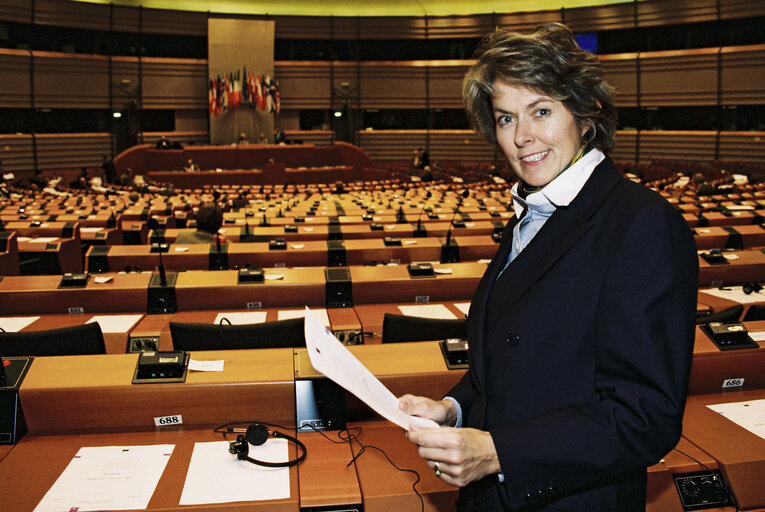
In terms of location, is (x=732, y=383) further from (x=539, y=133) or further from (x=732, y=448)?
(x=539, y=133)

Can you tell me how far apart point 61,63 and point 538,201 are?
2347cm

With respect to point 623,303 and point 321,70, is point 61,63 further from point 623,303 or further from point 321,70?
point 623,303

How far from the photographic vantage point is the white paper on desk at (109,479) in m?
1.62

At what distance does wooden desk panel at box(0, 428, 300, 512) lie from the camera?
163 centimetres

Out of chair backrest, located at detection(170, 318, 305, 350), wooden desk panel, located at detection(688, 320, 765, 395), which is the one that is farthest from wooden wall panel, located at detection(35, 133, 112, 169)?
wooden desk panel, located at detection(688, 320, 765, 395)

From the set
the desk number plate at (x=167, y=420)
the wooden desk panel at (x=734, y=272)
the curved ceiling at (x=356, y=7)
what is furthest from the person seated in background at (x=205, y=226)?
the curved ceiling at (x=356, y=7)

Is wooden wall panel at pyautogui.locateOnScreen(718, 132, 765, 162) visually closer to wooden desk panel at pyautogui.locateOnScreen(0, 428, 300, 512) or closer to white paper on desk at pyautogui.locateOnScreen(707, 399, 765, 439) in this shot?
white paper on desk at pyautogui.locateOnScreen(707, 399, 765, 439)

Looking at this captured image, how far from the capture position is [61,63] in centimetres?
2086

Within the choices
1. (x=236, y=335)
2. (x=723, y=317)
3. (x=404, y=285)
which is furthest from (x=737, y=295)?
(x=236, y=335)

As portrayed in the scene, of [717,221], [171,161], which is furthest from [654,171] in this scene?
[171,161]

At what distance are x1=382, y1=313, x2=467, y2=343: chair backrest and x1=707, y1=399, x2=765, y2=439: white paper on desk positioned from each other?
108cm

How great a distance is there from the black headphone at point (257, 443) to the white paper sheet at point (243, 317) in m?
1.55

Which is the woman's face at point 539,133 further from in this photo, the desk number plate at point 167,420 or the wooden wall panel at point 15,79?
the wooden wall panel at point 15,79

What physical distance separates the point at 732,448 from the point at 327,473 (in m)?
1.27
